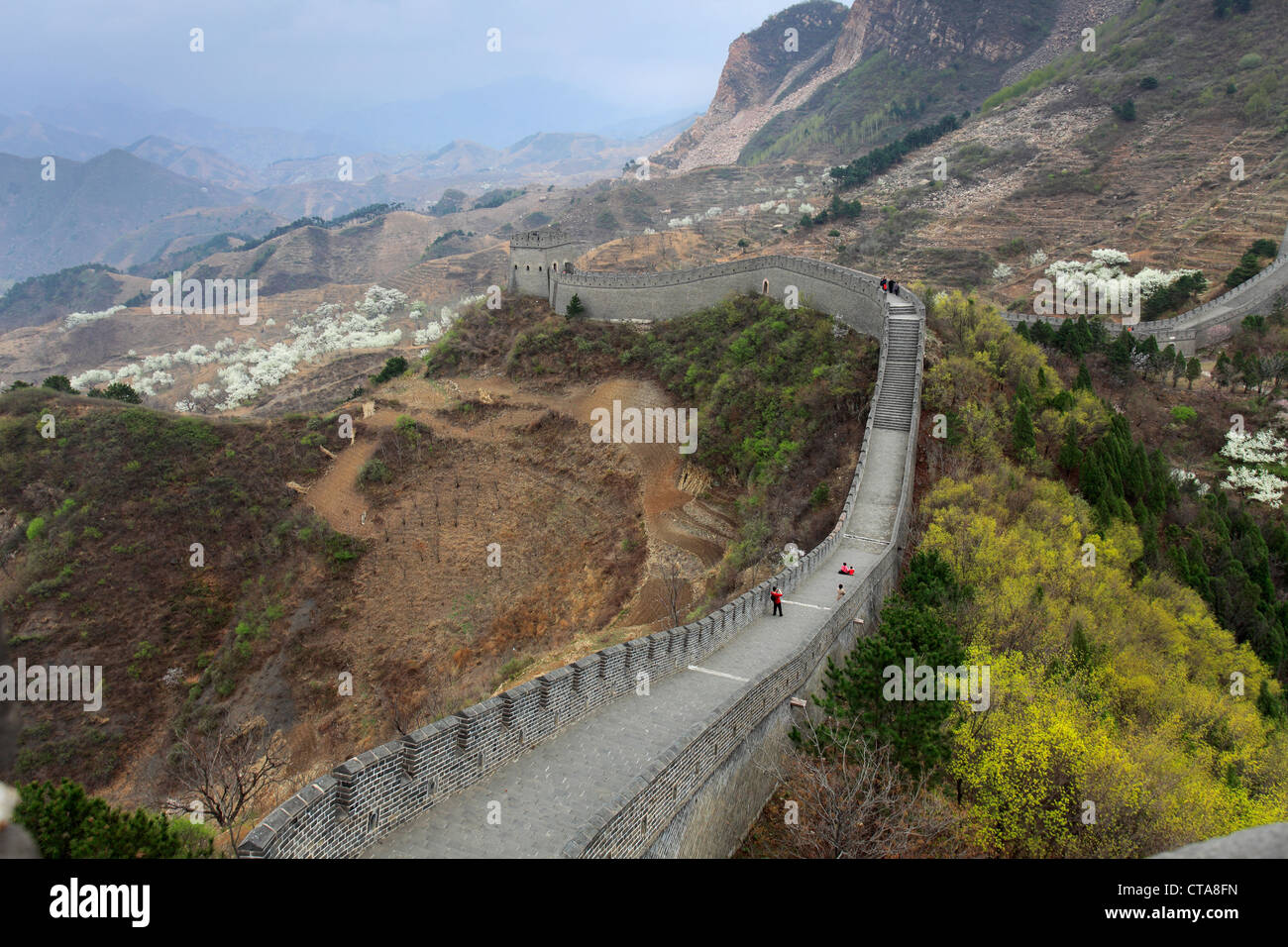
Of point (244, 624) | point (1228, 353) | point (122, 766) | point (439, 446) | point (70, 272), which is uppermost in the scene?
point (70, 272)

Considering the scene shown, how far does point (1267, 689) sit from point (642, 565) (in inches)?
809

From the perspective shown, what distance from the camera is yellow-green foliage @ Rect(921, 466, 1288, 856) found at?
37.2 ft

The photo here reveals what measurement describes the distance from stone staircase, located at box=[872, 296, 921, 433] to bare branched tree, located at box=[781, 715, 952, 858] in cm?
1582

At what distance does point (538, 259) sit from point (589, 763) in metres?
39.8

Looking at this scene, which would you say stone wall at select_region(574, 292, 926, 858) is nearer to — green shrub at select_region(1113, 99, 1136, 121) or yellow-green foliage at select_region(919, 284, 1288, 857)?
yellow-green foliage at select_region(919, 284, 1288, 857)

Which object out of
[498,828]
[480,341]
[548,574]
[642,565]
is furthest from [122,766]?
[480,341]

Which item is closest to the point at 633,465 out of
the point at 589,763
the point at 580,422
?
the point at 580,422

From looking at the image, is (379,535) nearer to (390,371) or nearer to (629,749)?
(390,371)

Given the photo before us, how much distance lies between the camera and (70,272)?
513ft

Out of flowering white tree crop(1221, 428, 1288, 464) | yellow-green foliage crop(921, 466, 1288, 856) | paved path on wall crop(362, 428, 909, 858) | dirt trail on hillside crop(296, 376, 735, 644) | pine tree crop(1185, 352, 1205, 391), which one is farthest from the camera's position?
pine tree crop(1185, 352, 1205, 391)

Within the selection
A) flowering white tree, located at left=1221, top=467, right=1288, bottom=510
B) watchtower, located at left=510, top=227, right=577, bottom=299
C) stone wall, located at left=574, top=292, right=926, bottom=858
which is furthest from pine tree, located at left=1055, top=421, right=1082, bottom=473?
watchtower, located at left=510, top=227, right=577, bottom=299

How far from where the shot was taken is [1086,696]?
1507 cm

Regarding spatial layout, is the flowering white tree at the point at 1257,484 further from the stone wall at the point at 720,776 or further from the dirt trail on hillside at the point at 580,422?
the stone wall at the point at 720,776
